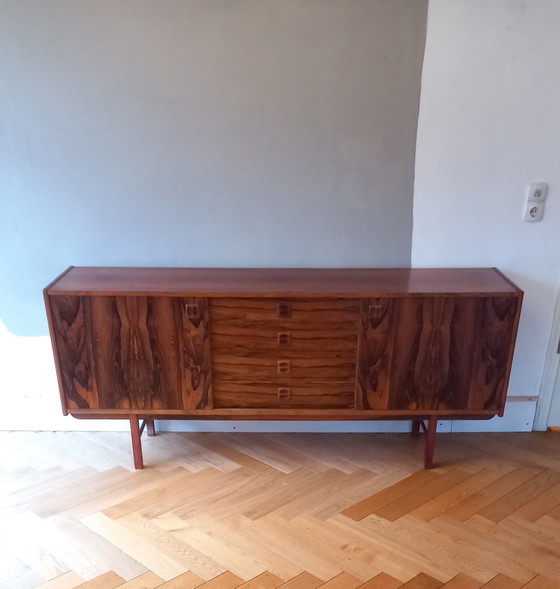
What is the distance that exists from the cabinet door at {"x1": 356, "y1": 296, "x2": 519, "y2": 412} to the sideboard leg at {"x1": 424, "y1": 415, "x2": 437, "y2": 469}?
0.30ft

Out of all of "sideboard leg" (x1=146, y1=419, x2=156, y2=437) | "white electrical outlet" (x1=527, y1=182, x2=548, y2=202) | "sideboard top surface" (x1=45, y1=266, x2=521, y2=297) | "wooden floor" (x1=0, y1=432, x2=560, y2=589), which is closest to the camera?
"wooden floor" (x1=0, y1=432, x2=560, y2=589)

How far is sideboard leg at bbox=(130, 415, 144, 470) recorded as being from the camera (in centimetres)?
228

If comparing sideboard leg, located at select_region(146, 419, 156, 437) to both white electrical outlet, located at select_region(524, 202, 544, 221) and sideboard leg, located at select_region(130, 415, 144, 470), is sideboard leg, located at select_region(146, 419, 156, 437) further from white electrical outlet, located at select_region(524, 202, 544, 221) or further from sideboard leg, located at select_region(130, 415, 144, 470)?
white electrical outlet, located at select_region(524, 202, 544, 221)

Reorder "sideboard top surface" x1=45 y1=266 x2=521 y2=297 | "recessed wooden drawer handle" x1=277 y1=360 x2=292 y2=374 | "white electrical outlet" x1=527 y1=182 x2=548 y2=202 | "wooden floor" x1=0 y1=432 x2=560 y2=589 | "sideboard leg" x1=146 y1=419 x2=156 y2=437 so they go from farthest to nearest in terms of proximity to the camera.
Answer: "sideboard leg" x1=146 y1=419 x2=156 y2=437 < "white electrical outlet" x1=527 y1=182 x2=548 y2=202 < "recessed wooden drawer handle" x1=277 y1=360 x2=292 y2=374 < "sideboard top surface" x1=45 y1=266 x2=521 y2=297 < "wooden floor" x1=0 y1=432 x2=560 y2=589

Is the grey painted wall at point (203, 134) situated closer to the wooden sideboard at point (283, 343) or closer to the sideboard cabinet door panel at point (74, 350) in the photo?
the wooden sideboard at point (283, 343)

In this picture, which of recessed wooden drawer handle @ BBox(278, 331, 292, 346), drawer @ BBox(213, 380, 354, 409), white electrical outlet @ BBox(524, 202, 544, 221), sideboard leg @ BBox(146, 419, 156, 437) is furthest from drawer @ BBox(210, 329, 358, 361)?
white electrical outlet @ BBox(524, 202, 544, 221)

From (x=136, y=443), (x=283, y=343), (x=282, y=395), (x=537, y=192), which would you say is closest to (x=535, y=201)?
(x=537, y=192)

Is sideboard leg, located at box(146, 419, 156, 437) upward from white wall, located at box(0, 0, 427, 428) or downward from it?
downward

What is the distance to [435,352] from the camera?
83.7 inches

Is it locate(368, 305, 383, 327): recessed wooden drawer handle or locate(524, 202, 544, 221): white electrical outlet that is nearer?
locate(368, 305, 383, 327): recessed wooden drawer handle

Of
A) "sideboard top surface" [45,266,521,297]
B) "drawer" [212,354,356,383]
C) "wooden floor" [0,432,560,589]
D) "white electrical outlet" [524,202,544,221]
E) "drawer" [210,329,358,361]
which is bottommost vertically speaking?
"wooden floor" [0,432,560,589]

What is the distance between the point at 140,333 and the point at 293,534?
0.92 meters

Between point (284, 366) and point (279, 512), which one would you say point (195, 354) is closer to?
point (284, 366)

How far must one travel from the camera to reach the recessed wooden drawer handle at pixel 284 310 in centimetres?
207
